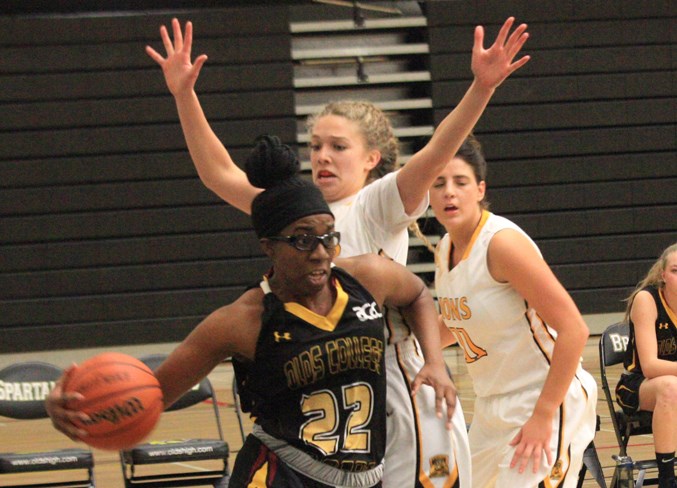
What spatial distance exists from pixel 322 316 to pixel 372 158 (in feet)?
2.58

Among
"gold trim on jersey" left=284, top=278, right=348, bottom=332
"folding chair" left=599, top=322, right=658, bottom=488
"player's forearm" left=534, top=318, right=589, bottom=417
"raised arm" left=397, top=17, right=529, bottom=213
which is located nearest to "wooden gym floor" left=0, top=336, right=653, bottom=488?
"folding chair" left=599, top=322, right=658, bottom=488

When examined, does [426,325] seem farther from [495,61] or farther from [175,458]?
[175,458]

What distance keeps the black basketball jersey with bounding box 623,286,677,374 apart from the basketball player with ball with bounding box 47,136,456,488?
317 centimetres

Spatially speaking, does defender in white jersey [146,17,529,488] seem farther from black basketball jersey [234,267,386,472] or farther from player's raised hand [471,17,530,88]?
black basketball jersey [234,267,386,472]

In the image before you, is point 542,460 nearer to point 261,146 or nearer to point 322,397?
point 322,397

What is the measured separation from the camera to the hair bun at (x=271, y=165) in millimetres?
2422

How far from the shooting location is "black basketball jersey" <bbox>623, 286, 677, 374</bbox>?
5281 millimetres

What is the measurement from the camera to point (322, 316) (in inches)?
93.2

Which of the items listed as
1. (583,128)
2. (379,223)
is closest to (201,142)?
(379,223)

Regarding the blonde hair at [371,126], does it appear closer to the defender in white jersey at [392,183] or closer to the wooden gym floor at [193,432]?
the defender in white jersey at [392,183]

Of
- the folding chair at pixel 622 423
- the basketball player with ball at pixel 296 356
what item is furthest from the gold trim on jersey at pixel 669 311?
the basketball player with ball at pixel 296 356

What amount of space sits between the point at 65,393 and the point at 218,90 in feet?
28.2

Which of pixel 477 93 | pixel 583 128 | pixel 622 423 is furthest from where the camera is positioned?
pixel 583 128

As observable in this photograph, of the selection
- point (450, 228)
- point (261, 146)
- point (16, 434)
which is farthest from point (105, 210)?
point (261, 146)
